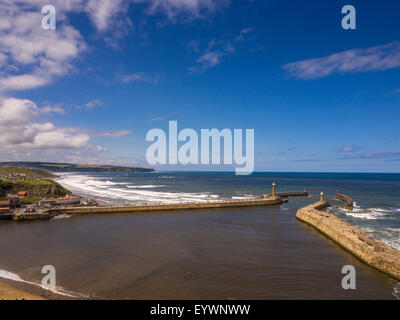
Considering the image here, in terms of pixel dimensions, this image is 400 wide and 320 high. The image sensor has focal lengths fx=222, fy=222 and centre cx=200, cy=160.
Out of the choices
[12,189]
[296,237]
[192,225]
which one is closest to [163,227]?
[192,225]

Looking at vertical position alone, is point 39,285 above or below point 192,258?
above

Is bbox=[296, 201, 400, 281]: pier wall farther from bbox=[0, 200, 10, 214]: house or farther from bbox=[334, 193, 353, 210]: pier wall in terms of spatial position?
bbox=[0, 200, 10, 214]: house

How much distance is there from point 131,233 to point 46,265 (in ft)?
34.8

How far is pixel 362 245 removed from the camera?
66.4ft

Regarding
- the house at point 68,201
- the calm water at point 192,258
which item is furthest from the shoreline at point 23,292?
the house at point 68,201

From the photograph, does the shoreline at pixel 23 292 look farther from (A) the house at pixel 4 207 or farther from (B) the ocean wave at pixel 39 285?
(A) the house at pixel 4 207

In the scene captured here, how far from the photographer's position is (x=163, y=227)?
31.0 metres

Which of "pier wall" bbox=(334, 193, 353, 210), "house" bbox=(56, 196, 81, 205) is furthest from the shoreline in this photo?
"pier wall" bbox=(334, 193, 353, 210)

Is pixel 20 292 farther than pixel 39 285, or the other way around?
pixel 39 285

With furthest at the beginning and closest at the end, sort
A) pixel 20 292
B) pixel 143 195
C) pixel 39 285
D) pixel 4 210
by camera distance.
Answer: pixel 143 195 → pixel 4 210 → pixel 39 285 → pixel 20 292

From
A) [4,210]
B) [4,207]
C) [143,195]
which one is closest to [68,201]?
[4,207]

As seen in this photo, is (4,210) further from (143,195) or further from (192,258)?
(192,258)

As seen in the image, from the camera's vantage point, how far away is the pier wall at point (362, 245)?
17.1m
